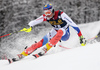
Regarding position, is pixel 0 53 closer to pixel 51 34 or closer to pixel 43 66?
pixel 51 34

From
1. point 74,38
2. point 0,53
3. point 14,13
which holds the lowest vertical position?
point 0,53

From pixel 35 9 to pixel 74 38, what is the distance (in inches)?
216

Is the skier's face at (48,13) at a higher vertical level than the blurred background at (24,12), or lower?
higher

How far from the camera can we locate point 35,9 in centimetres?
1114

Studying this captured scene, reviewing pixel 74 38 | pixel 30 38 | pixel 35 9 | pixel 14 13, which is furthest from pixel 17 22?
pixel 74 38

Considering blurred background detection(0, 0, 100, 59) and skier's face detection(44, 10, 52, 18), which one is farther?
blurred background detection(0, 0, 100, 59)

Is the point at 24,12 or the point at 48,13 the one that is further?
the point at 24,12

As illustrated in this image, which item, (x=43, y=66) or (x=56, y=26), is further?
(x=56, y=26)

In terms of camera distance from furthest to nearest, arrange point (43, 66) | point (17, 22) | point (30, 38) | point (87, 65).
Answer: point (17, 22) → point (30, 38) → point (43, 66) → point (87, 65)

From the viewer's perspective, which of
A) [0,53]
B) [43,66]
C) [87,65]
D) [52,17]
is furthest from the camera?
[0,53]

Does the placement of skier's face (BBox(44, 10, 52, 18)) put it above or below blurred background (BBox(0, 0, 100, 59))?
above

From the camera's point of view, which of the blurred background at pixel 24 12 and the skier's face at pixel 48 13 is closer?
the skier's face at pixel 48 13

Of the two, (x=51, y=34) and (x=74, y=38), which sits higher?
(x=51, y=34)

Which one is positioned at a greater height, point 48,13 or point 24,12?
point 48,13
